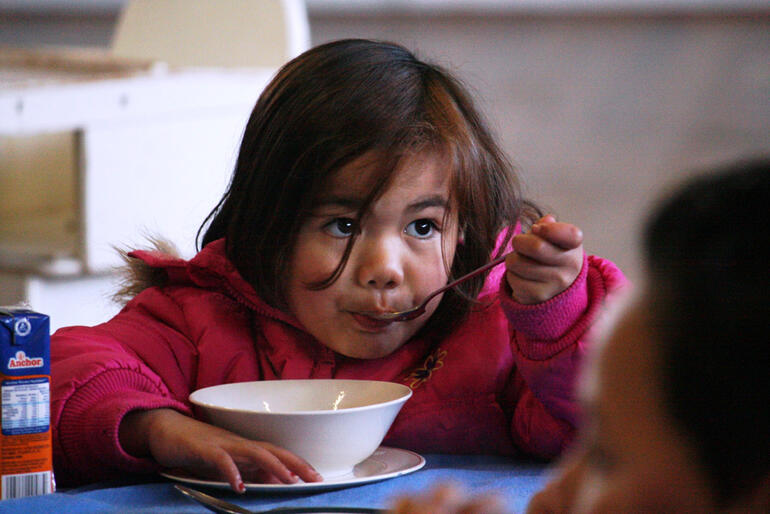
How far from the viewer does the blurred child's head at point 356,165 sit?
0.88 metres

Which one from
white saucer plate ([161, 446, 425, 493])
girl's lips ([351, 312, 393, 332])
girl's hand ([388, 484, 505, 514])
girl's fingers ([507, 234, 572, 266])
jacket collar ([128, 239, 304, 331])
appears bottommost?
white saucer plate ([161, 446, 425, 493])

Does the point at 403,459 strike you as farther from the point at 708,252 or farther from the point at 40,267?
the point at 40,267

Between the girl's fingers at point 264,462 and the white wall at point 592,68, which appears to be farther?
the white wall at point 592,68

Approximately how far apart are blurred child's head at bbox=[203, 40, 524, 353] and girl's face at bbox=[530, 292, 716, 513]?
21.0 inches

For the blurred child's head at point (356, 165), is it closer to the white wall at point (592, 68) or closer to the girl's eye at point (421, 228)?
the girl's eye at point (421, 228)

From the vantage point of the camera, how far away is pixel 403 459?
2.52 feet

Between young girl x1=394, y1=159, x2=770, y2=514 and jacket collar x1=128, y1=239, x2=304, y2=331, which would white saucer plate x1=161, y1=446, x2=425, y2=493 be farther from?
young girl x1=394, y1=159, x2=770, y2=514

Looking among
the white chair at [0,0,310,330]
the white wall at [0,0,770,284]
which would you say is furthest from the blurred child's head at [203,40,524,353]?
the white wall at [0,0,770,284]

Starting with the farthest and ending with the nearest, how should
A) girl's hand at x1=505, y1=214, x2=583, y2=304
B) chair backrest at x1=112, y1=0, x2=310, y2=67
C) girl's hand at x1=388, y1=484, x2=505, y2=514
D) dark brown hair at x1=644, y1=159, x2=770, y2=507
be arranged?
chair backrest at x1=112, y1=0, x2=310, y2=67, girl's hand at x1=505, y1=214, x2=583, y2=304, girl's hand at x1=388, y1=484, x2=505, y2=514, dark brown hair at x1=644, y1=159, x2=770, y2=507

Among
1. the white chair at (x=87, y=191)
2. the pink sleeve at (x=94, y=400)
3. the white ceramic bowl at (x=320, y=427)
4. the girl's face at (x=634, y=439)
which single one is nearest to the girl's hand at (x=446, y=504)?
the girl's face at (x=634, y=439)

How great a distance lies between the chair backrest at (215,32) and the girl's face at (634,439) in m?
2.04

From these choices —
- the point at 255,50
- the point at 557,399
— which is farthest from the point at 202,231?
the point at 255,50

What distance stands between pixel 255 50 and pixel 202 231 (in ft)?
4.35

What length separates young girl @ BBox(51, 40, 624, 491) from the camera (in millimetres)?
785
